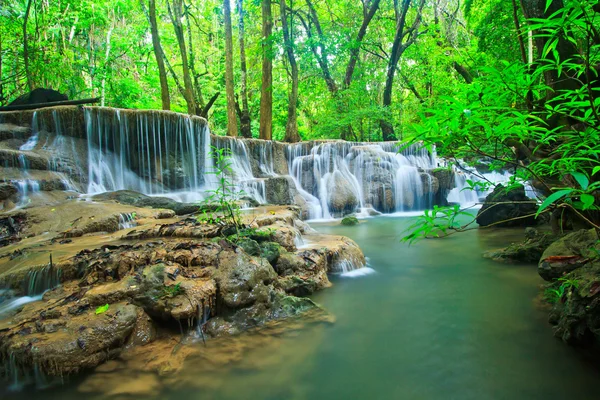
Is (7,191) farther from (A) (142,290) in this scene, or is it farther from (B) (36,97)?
(A) (142,290)

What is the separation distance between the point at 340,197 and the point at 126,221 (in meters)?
7.46

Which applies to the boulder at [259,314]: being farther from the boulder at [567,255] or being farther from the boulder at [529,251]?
the boulder at [529,251]

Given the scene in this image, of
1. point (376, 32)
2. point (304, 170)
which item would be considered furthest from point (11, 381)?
point (376, 32)

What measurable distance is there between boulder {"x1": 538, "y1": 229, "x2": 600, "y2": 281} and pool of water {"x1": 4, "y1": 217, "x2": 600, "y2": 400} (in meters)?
0.43

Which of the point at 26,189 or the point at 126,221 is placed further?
the point at 26,189

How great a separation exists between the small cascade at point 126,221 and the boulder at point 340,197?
7.06 metres

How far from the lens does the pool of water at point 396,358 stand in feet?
8.22

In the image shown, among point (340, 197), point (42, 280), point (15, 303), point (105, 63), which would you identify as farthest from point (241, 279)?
point (105, 63)

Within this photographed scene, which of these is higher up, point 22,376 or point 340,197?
point 340,197

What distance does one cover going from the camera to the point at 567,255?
3.75m

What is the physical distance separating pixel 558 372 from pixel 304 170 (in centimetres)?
1083

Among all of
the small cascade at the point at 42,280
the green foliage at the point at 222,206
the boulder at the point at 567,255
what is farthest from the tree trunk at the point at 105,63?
the boulder at the point at 567,255

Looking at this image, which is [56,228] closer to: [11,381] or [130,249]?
[130,249]

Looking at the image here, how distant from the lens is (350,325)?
140 inches
